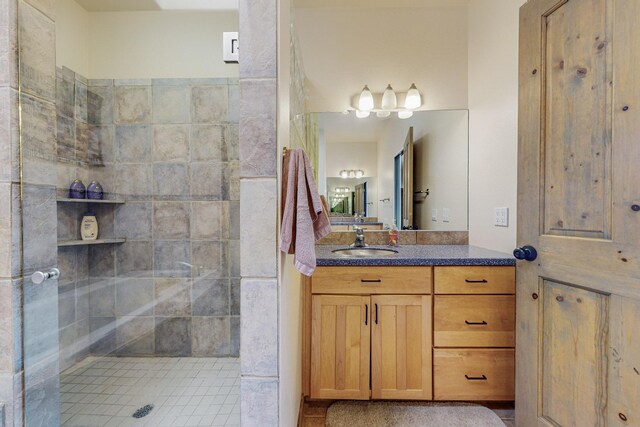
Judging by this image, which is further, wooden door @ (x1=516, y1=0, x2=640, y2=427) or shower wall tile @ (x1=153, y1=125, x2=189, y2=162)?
shower wall tile @ (x1=153, y1=125, x2=189, y2=162)

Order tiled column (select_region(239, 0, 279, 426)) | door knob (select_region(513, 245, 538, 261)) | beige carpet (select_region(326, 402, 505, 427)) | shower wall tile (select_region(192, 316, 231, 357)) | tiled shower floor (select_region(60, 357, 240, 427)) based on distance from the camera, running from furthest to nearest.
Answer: shower wall tile (select_region(192, 316, 231, 357)) → beige carpet (select_region(326, 402, 505, 427)) → tiled shower floor (select_region(60, 357, 240, 427)) → door knob (select_region(513, 245, 538, 261)) → tiled column (select_region(239, 0, 279, 426))

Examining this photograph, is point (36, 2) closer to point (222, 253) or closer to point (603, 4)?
point (222, 253)

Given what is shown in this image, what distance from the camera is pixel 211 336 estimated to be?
→ 1.85 meters

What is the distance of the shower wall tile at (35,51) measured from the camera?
99 centimetres

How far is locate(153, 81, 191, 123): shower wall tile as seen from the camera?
73.1 inches

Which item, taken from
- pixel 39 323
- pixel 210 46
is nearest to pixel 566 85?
pixel 210 46

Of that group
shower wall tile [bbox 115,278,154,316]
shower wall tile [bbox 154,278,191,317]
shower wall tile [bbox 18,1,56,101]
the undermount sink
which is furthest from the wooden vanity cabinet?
shower wall tile [bbox 18,1,56,101]

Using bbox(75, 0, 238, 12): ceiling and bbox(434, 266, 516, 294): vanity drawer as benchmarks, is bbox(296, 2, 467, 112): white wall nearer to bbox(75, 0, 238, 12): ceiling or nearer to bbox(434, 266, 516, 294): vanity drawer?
bbox(75, 0, 238, 12): ceiling

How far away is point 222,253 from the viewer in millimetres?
1873

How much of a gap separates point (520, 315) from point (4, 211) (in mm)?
2163

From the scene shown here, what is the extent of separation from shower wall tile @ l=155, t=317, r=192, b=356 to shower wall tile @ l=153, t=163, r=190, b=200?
2.81ft

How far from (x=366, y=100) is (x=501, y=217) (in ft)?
4.09

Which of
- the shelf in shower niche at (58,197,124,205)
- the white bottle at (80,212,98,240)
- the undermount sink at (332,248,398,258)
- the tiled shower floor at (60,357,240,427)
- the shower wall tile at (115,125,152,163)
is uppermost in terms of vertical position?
the shower wall tile at (115,125,152,163)

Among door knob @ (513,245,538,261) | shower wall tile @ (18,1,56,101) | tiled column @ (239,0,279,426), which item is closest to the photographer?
tiled column @ (239,0,279,426)
